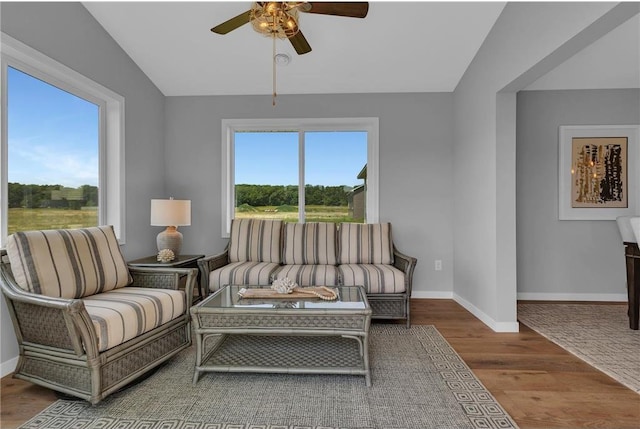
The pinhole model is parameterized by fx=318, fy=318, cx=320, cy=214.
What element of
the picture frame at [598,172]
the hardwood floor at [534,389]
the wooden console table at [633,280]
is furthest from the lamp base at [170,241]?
the picture frame at [598,172]

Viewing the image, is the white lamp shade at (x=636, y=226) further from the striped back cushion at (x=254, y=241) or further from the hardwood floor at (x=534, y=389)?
the striped back cushion at (x=254, y=241)

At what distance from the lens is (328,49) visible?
3223 millimetres

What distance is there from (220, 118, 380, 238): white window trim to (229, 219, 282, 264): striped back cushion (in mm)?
510

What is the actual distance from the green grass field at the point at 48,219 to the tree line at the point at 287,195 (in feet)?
5.24

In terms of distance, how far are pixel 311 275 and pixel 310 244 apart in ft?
1.94

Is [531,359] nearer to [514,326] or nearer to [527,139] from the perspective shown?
[514,326]

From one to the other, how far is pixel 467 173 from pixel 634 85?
219 centimetres

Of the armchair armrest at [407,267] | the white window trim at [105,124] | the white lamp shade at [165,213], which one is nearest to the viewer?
the white window trim at [105,124]

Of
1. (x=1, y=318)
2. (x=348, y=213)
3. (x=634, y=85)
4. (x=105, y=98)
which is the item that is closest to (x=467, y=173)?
(x=348, y=213)

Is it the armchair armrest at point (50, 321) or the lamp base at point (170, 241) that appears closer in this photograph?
the armchair armrest at point (50, 321)

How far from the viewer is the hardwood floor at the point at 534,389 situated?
1596 millimetres

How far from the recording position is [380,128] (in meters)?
3.89

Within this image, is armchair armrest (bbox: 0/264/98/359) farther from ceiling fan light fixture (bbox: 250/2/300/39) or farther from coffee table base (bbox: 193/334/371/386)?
ceiling fan light fixture (bbox: 250/2/300/39)

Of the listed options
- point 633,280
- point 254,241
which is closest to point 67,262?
point 254,241
